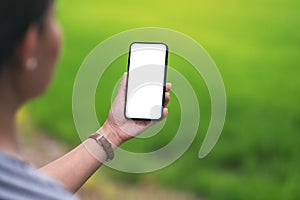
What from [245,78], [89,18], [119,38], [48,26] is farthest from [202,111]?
[48,26]

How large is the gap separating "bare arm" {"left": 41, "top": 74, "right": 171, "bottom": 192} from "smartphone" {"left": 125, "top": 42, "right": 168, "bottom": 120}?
0.26 feet

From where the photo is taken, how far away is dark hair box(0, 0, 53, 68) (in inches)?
27.8

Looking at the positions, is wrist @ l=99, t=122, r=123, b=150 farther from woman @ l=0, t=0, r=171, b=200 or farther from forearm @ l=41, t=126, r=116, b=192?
woman @ l=0, t=0, r=171, b=200

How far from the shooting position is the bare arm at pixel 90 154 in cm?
104

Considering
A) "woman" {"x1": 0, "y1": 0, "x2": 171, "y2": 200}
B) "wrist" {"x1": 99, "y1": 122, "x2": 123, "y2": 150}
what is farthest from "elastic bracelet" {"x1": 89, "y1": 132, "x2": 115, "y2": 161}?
"woman" {"x1": 0, "y1": 0, "x2": 171, "y2": 200}

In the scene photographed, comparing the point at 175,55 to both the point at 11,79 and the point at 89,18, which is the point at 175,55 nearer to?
the point at 89,18

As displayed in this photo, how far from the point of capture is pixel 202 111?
A: 104 inches

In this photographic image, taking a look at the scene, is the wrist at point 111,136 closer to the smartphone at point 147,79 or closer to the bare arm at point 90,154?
the bare arm at point 90,154

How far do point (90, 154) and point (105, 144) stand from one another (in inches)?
2.0

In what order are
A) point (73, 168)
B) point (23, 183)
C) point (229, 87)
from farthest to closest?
point (229, 87) → point (73, 168) → point (23, 183)

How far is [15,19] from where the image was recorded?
2.34 feet

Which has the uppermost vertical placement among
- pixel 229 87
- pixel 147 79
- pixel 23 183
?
pixel 229 87

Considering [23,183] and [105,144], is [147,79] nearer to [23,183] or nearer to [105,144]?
[105,144]

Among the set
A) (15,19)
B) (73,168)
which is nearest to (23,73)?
(15,19)
